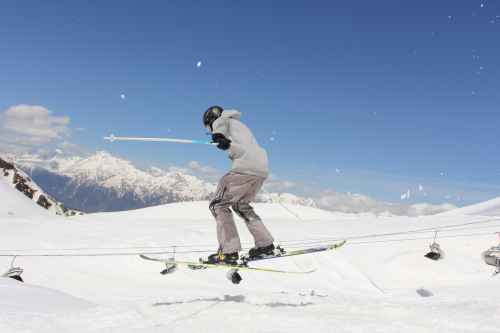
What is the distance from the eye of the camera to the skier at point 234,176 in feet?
26.3

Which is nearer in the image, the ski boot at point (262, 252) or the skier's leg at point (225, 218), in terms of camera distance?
the skier's leg at point (225, 218)

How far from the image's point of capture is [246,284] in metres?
13.4

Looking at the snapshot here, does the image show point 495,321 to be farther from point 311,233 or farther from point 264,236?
point 311,233

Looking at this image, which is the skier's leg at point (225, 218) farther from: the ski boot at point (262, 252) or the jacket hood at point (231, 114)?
the jacket hood at point (231, 114)

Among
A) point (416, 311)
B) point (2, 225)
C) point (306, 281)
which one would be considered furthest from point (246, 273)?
point (2, 225)

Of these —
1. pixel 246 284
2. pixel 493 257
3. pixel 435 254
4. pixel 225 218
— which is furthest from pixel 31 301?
pixel 435 254

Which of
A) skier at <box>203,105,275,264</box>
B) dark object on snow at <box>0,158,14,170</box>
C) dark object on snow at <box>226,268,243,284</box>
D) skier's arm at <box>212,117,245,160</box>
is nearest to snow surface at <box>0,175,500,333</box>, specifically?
dark object on snow at <box>226,268,243,284</box>

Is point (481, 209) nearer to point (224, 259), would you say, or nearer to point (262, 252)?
point (262, 252)

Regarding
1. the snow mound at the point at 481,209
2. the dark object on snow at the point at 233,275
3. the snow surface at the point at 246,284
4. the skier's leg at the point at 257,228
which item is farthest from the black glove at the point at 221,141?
the snow mound at the point at 481,209

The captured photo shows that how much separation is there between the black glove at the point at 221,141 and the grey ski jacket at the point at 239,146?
12 cm

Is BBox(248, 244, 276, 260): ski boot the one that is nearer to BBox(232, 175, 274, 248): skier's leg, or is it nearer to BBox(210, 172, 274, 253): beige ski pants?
BBox(232, 175, 274, 248): skier's leg

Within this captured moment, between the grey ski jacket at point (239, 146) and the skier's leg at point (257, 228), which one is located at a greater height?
the grey ski jacket at point (239, 146)

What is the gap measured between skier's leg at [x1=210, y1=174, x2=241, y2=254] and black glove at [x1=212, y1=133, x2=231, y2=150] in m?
0.56

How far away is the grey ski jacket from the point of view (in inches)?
315
